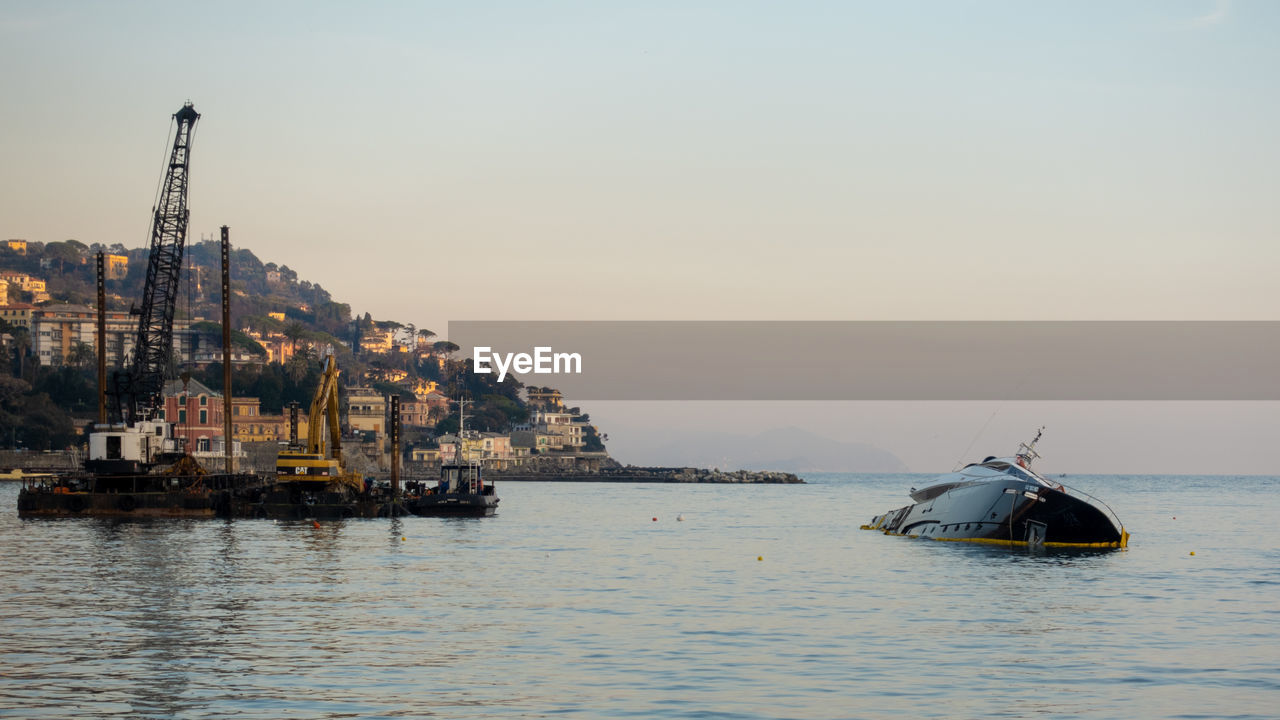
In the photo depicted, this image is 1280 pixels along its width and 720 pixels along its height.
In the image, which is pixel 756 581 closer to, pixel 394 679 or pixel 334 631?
pixel 334 631

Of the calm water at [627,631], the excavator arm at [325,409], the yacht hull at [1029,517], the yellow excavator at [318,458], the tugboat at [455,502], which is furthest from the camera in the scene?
the tugboat at [455,502]

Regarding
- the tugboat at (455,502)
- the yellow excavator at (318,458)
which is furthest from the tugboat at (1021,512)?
the yellow excavator at (318,458)

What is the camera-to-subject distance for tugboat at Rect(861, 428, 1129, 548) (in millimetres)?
63688

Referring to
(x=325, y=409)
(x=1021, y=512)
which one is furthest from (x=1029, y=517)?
(x=325, y=409)

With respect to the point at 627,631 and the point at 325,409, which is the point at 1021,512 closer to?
the point at 627,631

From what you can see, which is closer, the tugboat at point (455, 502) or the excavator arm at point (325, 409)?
the excavator arm at point (325, 409)

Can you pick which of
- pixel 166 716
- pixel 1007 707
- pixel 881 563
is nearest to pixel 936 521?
pixel 881 563

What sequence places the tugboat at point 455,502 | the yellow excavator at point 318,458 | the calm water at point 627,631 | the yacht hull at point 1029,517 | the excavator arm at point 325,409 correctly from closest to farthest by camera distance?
1. the calm water at point 627,631
2. the yacht hull at point 1029,517
3. the yellow excavator at point 318,458
4. the excavator arm at point 325,409
5. the tugboat at point 455,502

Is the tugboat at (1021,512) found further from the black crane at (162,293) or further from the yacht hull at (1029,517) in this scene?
the black crane at (162,293)

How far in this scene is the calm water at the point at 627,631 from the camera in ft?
79.2

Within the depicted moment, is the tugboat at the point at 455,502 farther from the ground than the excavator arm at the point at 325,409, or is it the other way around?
the excavator arm at the point at 325,409

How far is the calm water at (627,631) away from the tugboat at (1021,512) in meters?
2.46

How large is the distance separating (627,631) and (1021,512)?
116ft

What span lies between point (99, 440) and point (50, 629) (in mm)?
70149
